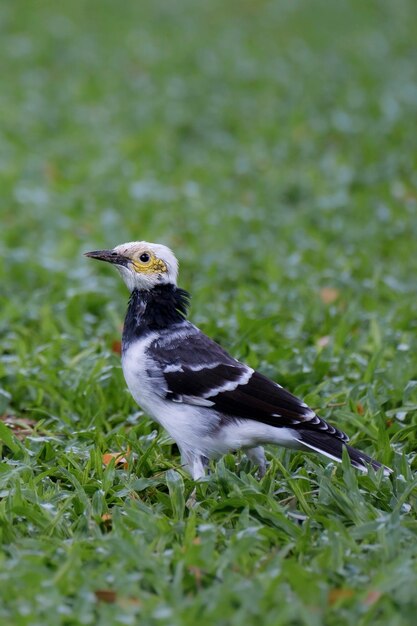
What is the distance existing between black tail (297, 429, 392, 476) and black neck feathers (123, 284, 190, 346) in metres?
0.93

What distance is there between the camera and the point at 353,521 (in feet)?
13.6

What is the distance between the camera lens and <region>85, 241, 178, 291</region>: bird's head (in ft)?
15.9

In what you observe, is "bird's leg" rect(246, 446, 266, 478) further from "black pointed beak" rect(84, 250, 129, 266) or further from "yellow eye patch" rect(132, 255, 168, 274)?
"black pointed beak" rect(84, 250, 129, 266)

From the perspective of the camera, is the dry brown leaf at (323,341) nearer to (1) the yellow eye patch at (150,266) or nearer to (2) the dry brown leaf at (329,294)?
(2) the dry brown leaf at (329,294)

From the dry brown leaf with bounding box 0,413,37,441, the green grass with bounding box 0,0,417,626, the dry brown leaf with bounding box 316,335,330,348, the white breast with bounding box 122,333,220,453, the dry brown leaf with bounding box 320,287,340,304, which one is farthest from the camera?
the dry brown leaf with bounding box 320,287,340,304

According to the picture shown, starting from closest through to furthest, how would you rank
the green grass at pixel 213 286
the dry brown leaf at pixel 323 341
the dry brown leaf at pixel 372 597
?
1. the dry brown leaf at pixel 372 597
2. the green grass at pixel 213 286
3. the dry brown leaf at pixel 323 341

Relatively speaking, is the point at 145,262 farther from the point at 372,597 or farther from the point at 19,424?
the point at 372,597

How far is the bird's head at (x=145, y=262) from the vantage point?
4.86 metres

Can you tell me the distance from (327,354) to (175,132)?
221 inches

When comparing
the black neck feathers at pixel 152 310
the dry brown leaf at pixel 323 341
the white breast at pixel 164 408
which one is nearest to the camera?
the white breast at pixel 164 408

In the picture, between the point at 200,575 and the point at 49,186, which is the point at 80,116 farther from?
the point at 200,575

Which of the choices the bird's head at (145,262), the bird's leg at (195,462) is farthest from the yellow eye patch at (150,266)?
the bird's leg at (195,462)

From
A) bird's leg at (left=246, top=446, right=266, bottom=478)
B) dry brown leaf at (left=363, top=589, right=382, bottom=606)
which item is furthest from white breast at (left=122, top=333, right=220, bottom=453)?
dry brown leaf at (left=363, top=589, right=382, bottom=606)

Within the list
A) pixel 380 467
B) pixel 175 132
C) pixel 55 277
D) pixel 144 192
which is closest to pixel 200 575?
pixel 380 467
